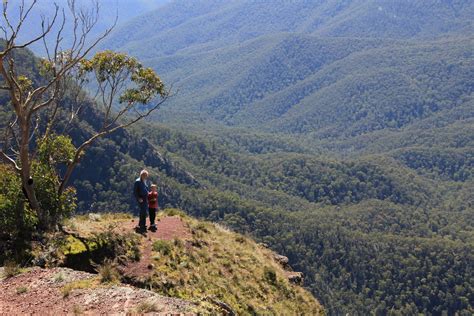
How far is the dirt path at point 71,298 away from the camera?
1173 cm

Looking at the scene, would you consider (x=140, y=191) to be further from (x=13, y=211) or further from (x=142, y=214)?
(x=13, y=211)

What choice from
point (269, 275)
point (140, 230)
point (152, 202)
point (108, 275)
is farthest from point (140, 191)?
point (269, 275)

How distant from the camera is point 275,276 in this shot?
2323 cm

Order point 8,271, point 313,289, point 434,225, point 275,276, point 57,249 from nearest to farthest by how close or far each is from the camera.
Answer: point 8,271 → point 57,249 → point 275,276 → point 313,289 → point 434,225

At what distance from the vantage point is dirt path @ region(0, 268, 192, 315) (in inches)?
462

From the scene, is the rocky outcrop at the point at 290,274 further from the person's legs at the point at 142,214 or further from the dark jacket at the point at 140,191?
the dark jacket at the point at 140,191

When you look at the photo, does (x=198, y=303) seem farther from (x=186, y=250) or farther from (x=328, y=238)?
(x=328, y=238)

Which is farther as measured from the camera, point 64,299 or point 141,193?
point 141,193

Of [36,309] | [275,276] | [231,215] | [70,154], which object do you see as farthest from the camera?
[231,215]

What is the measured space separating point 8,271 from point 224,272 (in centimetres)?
938

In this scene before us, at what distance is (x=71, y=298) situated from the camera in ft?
41.2

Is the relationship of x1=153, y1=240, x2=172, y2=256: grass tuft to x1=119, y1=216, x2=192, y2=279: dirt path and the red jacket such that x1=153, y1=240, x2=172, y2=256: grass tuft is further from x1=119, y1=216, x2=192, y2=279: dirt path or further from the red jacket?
the red jacket

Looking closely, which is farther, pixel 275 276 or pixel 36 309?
pixel 275 276

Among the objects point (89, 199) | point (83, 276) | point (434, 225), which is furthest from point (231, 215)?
point (83, 276)
